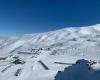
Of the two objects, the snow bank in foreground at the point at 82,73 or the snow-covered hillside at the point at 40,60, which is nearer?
the snow bank in foreground at the point at 82,73

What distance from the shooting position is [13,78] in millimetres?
30531

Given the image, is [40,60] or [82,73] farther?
[40,60]

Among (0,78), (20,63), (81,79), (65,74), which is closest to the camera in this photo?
(81,79)

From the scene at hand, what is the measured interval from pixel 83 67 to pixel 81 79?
8.54 feet

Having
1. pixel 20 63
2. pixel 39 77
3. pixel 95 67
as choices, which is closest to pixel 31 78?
pixel 39 77

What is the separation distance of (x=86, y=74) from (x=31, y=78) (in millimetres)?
10720

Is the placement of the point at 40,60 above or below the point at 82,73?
above

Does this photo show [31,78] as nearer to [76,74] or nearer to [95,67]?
[76,74]

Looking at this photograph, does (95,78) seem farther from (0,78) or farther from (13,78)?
(0,78)

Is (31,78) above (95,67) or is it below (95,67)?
below

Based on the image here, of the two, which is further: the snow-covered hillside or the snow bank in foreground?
the snow-covered hillside

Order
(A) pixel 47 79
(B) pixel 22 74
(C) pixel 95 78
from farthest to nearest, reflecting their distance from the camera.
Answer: (B) pixel 22 74 < (A) pixel 47 79 < (C) pixel 95 78

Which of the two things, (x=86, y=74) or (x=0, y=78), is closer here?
(x=86, y=74)

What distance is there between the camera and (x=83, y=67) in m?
24.5
